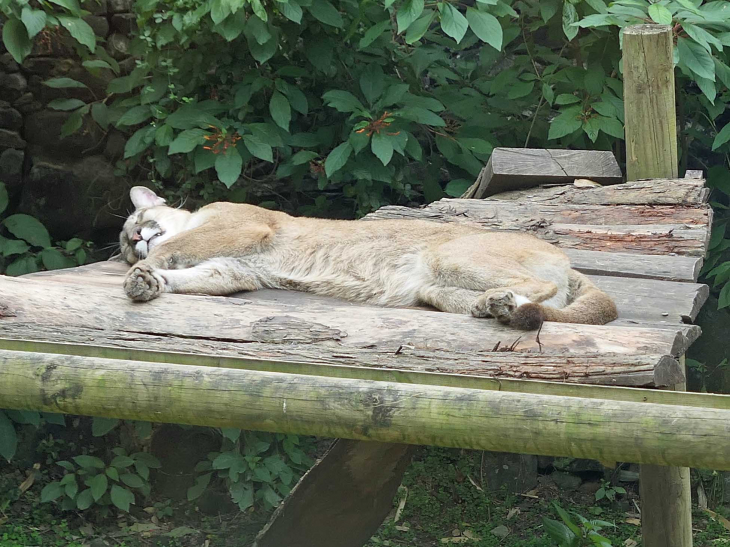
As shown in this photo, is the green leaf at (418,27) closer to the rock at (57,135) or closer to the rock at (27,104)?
the rock at (57,135)

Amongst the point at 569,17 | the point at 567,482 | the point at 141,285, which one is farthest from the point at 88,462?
the point at 569,17

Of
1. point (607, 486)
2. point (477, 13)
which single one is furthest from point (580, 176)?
point (607, 486)

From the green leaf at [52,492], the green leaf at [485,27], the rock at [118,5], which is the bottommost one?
the green leaf at [52,492]

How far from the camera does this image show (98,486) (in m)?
5.64

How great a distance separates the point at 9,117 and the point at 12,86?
23 cm

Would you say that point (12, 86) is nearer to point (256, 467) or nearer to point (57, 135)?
point (57, 135)

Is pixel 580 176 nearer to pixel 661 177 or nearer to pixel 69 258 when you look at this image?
pixel 661 177

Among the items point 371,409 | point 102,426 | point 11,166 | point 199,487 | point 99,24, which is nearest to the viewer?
point 371,409

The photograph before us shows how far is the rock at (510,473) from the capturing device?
6508 mm

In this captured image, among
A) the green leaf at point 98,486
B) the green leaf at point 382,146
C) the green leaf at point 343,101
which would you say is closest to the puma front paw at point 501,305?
the green leaf at point 382,146

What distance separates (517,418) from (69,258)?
4.74 m

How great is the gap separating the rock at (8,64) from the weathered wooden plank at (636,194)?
3908 mm

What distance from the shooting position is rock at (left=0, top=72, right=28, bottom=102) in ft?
21.2

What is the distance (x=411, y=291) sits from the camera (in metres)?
3.71
